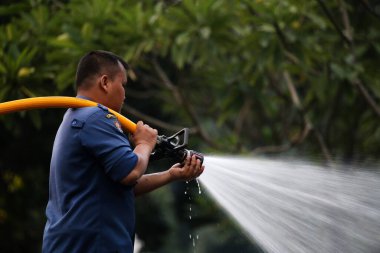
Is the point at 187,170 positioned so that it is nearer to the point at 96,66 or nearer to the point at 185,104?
the point at 96,66

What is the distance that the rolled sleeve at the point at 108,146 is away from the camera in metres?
3.24

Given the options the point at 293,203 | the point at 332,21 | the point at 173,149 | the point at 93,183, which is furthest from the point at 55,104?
the point at 332,21

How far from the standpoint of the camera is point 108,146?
325cm

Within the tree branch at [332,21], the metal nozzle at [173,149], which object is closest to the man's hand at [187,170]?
the metal nozzle at [173,149]

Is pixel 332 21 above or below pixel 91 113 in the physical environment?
above

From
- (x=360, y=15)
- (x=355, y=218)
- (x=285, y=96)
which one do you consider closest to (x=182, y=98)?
(x=285, y=96)

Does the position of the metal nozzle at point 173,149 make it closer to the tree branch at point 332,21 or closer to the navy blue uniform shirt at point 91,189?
the navy blue uniform shirt at point 91,189

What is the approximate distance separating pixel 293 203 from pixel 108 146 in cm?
128

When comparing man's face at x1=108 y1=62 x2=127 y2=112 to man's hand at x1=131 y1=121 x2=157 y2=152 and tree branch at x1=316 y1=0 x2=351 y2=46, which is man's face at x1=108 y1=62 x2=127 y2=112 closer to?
man's hand at x1=131 y1=121 x2=157 y2=152

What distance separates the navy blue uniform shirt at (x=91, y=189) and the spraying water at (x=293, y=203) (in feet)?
2.54

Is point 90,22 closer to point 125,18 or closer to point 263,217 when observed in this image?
point 125,18

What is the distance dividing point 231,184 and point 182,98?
413cm

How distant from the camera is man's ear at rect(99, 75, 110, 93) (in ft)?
11.5

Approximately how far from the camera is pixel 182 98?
8188 millimetres
